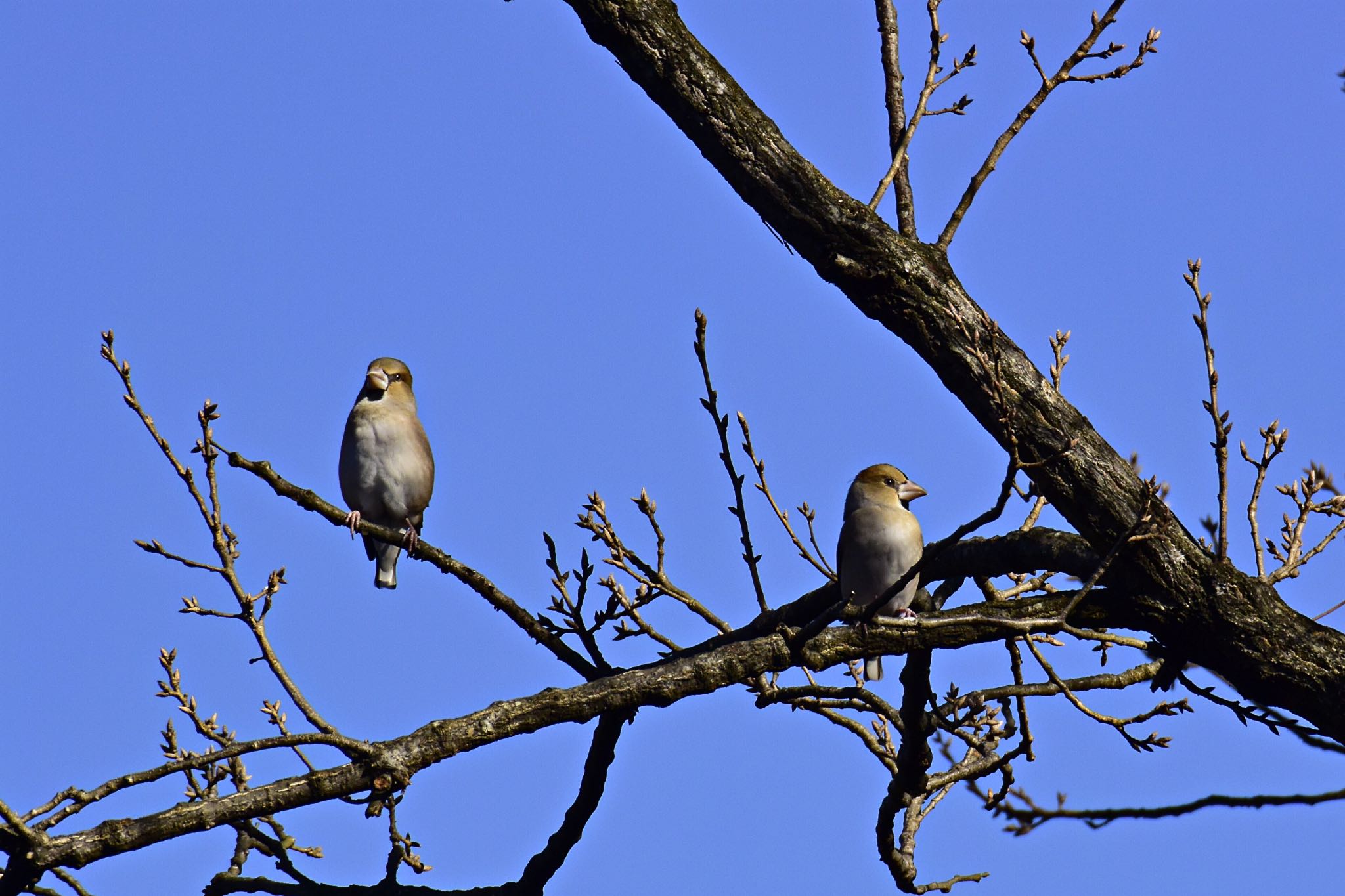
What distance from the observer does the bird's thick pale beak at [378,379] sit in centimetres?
852

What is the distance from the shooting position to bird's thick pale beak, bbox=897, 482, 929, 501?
766cm

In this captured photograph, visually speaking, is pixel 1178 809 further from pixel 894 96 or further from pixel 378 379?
pixel 378 379

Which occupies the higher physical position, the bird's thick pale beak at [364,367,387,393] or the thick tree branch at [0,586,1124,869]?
the bird's thick pale beak at [364,367,387,393]

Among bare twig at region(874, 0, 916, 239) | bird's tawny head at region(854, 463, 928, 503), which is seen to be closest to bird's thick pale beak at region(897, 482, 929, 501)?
bird's tawny head at region(854, 463, 928, 503)

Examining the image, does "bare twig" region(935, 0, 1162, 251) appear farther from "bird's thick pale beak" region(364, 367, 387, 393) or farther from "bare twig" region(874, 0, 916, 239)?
"bird's thick pale beak" region(364, 367, 387, 393)

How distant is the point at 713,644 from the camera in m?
5.96

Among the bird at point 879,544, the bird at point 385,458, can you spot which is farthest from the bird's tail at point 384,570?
the bird at point 879,544

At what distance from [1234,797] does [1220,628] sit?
2653 millimetres

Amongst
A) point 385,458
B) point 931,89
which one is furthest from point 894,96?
point 385,458

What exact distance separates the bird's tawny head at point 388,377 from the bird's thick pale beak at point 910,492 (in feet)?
9.73

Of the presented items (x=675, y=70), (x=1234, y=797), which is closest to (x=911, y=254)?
(x=675, y=70)

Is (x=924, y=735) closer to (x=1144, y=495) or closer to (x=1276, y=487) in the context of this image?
(x=1144, y=495)

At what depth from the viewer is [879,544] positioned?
7160 mm

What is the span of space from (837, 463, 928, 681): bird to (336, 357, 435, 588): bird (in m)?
2.41
